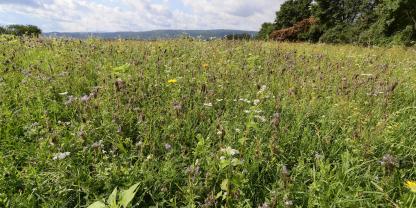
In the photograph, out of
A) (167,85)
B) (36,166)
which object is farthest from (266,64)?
(36,166)

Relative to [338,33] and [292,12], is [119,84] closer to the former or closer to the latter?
[338,33]

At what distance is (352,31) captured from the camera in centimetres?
2736

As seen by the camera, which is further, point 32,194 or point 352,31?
point 352,31

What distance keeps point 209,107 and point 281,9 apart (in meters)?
44.6

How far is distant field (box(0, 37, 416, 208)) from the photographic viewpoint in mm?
2354

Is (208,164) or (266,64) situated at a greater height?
(266,64)

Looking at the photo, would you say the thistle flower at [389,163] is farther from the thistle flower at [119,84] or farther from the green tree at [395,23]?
the green tree at [395,23]

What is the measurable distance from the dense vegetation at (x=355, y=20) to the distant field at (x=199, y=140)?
18.0 ft

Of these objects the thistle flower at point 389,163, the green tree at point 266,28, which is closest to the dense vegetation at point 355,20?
the green tree at point 266,28

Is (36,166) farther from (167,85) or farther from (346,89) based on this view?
(346,89)

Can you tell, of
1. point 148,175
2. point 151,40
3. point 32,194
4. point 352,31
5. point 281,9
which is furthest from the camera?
point 281,9

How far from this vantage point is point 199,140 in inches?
110

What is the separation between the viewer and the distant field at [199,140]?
2354 mm

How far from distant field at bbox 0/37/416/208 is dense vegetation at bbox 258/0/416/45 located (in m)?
5.49
